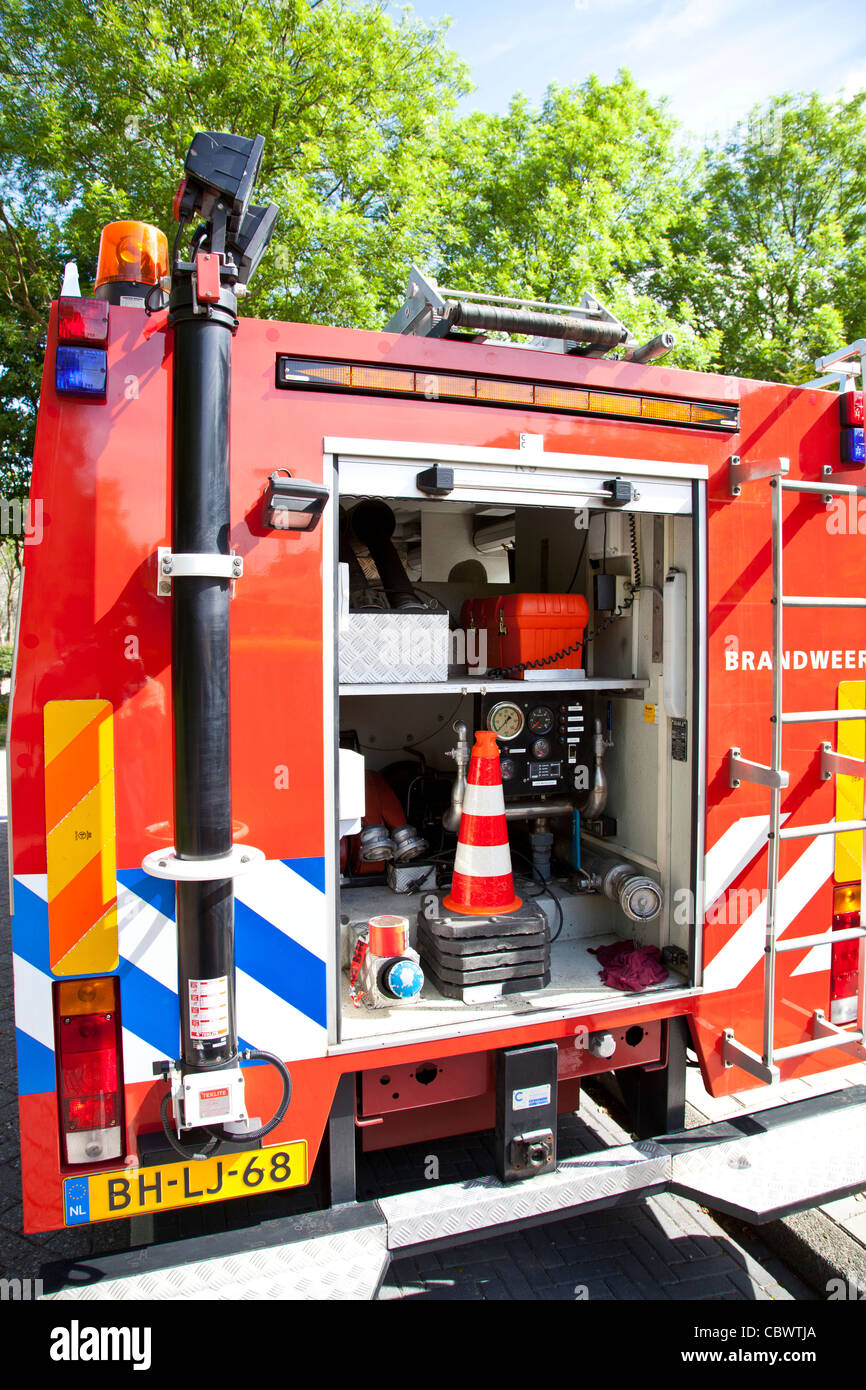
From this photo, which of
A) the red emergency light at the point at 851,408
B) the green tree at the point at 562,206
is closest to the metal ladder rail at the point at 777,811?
the red emergency light at the point at 851,408

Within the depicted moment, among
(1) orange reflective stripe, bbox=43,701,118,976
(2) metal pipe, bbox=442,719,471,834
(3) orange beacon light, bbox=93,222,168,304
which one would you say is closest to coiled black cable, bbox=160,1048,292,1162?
(1) orange reflective stripe, bbox=43,701,118,976

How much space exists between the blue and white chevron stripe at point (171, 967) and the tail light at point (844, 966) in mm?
1988

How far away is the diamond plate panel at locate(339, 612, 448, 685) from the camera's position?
110 inches

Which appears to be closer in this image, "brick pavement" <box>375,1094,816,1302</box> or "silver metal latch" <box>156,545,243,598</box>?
"silver metal latch" <box>156,545,243,598</box>

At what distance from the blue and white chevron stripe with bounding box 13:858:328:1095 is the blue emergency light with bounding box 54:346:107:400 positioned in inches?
48.0

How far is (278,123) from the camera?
377 inches

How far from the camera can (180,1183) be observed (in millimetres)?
2131

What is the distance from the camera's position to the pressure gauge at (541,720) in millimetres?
3445

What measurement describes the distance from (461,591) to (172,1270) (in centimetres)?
321

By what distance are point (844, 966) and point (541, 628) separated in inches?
69.1

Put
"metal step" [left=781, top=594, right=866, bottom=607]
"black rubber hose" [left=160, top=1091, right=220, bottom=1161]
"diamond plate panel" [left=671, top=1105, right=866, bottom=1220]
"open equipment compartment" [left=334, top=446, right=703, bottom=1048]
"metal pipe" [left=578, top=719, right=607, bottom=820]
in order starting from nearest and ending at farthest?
1. "black rubber hose" [left=160, top=1091, right=220, bottom=1161]
2. "diamond plate panel" [left=671, top=1105, right=866, bottom=1220]
3. "open equipment compartment" [left=334, top=446, right=703, bottom=1048]
4. "metal step" [left=781, top=594, right=866, bottom=607]
5. "metal pipe" [left=578, top=719, right=607, bottom=820]

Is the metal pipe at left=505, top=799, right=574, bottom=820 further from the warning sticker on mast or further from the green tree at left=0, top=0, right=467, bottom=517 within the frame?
the green tree at left=0, top=0, right=467, bottom=517

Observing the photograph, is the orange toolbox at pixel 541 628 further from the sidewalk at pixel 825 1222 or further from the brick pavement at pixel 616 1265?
the brick pavement at pixel 616 1265
